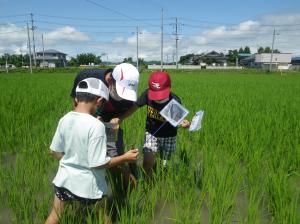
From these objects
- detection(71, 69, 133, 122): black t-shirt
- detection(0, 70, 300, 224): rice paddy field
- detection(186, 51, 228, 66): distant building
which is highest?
detection(186, 51, 228, 66): distant building

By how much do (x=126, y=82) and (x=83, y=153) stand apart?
1.98 ft

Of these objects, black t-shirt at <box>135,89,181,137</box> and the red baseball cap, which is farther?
black t-shirt at <box>135,89,181,137</box>

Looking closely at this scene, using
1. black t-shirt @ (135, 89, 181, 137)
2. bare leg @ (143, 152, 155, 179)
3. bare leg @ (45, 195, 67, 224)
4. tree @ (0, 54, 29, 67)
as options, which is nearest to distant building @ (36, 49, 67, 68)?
tree @ (0, 54, 29, 67)

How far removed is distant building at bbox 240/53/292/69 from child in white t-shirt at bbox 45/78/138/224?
172 feet

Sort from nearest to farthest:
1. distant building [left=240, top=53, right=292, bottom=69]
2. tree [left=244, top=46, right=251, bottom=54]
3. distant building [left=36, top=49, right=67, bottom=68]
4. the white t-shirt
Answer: the white t-shirt < distant building [left=240, top=53, right=292, bottom=69] < distant building [left=36, top=49, right=67, bottom=68] < tree [left=244, top=46, right=251, bottom=54]

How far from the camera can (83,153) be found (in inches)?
60.7

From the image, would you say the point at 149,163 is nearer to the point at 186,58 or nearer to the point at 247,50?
the point at 186,58

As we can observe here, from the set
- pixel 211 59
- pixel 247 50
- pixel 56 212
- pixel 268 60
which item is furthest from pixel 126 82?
pixel 247 50

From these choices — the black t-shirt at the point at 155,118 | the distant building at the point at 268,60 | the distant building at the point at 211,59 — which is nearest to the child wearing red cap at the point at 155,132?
the black t-shirt at the point at 155,118

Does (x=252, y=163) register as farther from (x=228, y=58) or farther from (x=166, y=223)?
(x=228, y=58)

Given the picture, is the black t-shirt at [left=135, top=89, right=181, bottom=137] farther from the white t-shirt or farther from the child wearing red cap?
the white t-shirt

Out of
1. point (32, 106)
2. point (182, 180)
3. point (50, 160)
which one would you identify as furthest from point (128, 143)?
point (32, 106)

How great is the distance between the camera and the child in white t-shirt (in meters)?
1.50

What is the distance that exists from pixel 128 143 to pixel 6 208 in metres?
1.50
